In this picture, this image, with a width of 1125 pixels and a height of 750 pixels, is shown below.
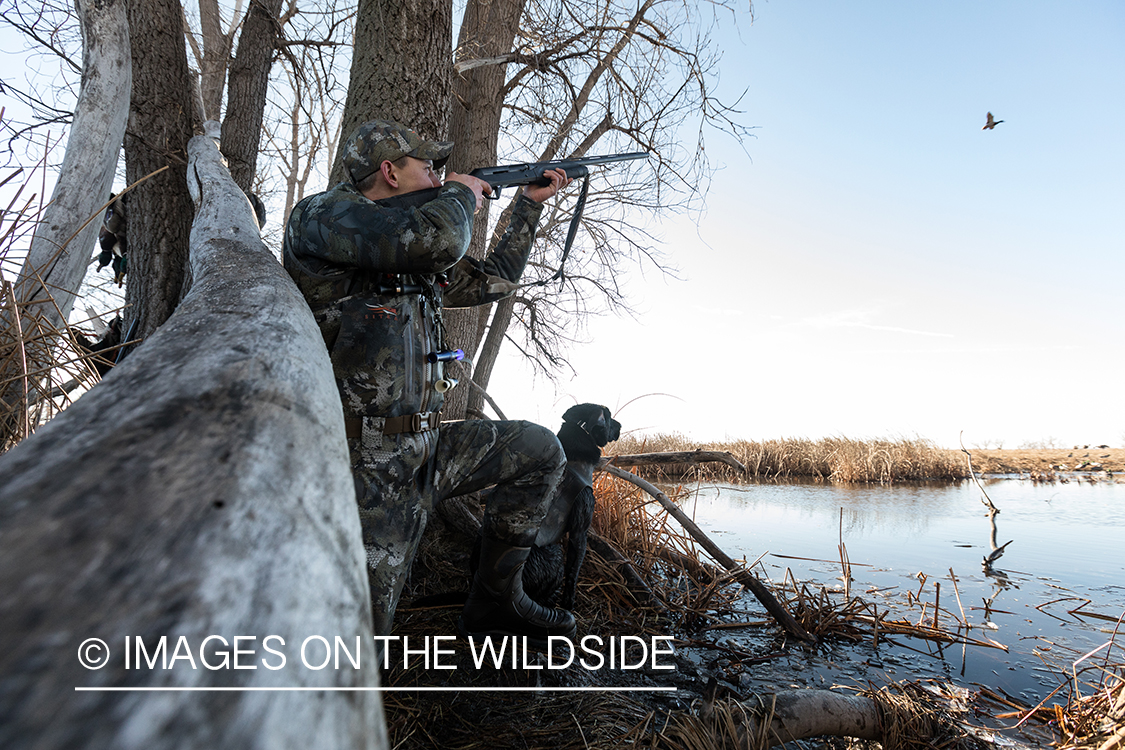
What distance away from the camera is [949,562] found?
7.01 metres

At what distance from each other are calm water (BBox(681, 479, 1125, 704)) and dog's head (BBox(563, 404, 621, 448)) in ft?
5.60

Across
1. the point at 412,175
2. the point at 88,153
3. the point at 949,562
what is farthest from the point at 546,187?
the point at 949,562

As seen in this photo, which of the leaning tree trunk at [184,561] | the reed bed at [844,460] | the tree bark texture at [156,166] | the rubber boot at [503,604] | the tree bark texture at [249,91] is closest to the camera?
the leaning tree trunk at [184,561]

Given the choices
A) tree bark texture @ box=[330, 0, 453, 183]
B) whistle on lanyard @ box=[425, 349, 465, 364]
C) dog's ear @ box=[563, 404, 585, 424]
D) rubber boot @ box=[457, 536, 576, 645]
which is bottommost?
rubber boot @ box=[457, 536, 576, 645]

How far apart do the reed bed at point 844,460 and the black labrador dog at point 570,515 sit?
37.4 ft

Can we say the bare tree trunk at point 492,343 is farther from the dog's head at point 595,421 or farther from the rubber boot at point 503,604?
the rubber boot at point 503,604

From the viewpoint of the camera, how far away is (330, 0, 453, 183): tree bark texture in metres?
3.51

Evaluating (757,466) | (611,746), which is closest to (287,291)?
(611,746)

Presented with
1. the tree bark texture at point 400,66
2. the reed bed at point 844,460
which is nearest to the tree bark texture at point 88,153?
the tree bark texture at point 400,66

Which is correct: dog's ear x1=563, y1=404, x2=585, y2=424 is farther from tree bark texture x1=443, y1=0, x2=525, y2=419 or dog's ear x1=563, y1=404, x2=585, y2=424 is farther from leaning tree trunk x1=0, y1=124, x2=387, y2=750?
leaning tree trunk x1=0, y1=124, x2=387, y2=750

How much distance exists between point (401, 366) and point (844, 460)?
1582 cm

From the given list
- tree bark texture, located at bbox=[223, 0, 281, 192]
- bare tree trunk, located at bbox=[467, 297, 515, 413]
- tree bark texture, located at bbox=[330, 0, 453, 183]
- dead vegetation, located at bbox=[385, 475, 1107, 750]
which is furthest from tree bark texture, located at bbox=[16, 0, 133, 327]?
bare tree trunk, located at bbox=[467, 297, 515, 413]

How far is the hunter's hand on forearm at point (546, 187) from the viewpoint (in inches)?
138

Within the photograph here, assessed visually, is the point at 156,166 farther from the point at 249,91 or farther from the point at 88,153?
the point at 88,153
